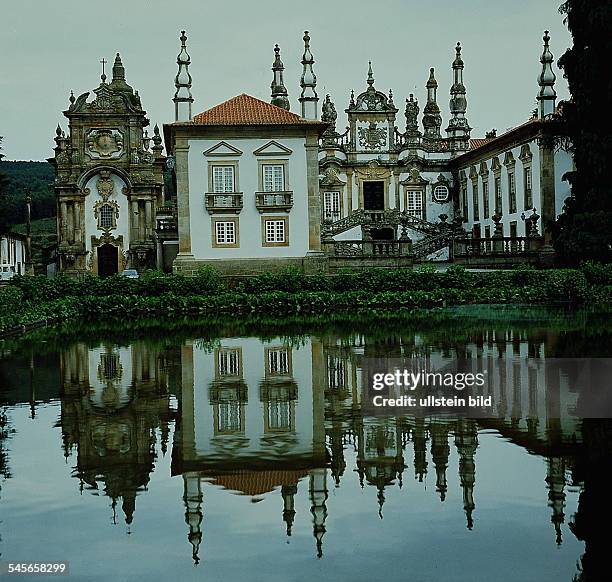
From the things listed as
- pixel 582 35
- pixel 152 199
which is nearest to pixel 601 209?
pixel 582 35

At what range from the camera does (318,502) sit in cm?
735

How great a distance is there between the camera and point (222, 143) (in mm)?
38094

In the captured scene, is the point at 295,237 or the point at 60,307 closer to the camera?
the point at 60,307

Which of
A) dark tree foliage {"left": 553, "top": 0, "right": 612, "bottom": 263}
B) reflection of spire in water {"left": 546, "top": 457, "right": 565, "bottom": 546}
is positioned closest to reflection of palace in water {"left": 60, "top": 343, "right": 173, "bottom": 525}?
reflection of spire in water {"left": 546, "top": 457, "right": 565, "bottom": 546}

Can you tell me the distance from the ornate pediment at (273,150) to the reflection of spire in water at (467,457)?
28790 mm

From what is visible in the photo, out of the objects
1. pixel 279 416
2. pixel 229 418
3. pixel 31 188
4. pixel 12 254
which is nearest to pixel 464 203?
pixel 12 254

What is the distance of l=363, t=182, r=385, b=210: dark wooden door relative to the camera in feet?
162

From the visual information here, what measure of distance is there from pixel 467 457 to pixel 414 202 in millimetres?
41849

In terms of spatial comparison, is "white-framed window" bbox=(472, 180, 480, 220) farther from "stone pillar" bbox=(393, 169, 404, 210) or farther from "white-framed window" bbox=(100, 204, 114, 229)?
"white-framed window" bbox=(100, 204, 114, 229)

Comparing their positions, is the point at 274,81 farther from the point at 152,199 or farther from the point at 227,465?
the point at 227,465

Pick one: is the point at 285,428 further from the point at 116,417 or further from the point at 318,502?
the point at 318,502

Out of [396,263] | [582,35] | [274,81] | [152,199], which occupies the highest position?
[274,81]

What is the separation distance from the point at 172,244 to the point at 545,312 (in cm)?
1949

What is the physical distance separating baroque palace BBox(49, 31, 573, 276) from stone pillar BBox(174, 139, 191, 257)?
0.05 m
